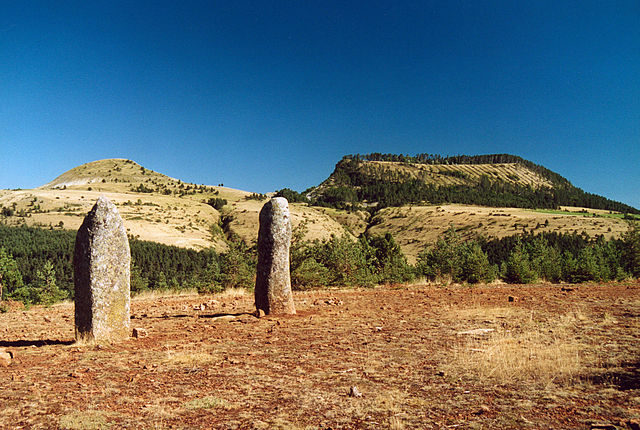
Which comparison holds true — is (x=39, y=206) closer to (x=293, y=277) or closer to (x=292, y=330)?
(x=293, y=277)

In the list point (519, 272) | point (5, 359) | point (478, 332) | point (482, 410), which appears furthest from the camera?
point (519, 272)

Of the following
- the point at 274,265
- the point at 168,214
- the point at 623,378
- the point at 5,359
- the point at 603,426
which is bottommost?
the point at 623,378

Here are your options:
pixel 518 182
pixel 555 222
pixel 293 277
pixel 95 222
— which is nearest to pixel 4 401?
pixel 95 222

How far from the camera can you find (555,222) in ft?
275

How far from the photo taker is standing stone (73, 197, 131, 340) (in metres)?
8.14

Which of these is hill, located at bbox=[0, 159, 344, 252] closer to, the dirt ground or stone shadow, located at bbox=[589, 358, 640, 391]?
the dirt ground

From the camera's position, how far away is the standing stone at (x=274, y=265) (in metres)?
11.4

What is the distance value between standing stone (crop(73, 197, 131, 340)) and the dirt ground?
0.50m

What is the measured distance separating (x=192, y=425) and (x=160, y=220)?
91291 millimetres

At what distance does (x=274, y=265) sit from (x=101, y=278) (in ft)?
15.4

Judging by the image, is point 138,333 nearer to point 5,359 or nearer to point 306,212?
point 5,359

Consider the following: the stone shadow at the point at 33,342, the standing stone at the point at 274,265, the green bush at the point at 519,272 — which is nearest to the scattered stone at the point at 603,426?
the standing stone at the point at 274,265

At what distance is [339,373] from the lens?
605 cm

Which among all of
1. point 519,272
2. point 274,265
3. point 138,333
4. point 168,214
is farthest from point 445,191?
point 138,333
